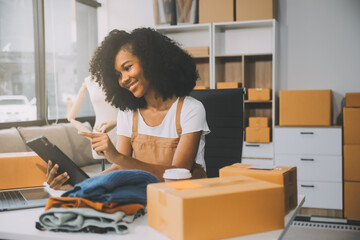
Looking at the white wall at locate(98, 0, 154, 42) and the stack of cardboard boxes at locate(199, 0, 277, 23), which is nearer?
the stack of cardboard boxes at locate(199, 0, 277, 23)

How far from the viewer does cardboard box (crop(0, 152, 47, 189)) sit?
164 centimetres

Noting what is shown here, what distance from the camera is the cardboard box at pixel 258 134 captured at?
13.6 feet

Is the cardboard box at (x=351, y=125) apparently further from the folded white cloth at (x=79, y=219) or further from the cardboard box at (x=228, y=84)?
the folded white cloth at (x=79, y=219)

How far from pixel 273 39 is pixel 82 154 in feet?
7.30

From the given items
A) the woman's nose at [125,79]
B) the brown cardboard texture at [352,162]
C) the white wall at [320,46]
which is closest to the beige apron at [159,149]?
the woman's nose at [125,79]

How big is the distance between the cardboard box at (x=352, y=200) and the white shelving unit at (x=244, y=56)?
0.75 metres

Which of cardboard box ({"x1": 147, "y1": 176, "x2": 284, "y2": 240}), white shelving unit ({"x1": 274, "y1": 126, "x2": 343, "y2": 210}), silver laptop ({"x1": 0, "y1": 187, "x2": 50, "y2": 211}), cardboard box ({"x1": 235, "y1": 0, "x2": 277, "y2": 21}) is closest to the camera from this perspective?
cardboard box ({"x1": 147, "y1": 176, "x2": 284, "y2": 240})

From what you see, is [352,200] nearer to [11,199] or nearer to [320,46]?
[320,46]

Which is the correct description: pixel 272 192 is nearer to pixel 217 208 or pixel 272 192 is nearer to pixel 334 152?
pixel 217 208

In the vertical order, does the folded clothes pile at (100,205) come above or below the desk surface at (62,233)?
above

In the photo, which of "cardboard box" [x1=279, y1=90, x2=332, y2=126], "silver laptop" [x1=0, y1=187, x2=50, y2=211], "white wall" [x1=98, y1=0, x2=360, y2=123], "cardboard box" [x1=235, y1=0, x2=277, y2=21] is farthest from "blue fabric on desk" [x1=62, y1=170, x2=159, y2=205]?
"white wall" [x1=98, y1=0, x2=360, y2=123]

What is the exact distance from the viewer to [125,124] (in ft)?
6.59

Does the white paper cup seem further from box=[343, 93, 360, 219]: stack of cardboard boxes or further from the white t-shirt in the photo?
box=[343, 93, 360, 219]: stack of cardboard boxes

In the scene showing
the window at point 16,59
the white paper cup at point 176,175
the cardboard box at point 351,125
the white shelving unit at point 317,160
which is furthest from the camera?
the white shelving unit at point 317,160
